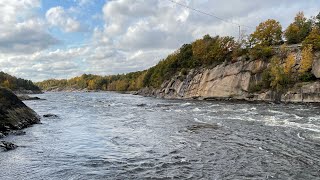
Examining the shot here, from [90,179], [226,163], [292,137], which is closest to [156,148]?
[226,163]

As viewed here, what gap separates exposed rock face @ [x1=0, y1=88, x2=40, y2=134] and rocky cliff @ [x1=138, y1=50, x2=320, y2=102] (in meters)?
50.3

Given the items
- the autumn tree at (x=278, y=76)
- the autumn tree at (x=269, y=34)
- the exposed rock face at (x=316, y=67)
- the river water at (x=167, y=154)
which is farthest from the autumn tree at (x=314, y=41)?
the river water at (x=167, y=154)

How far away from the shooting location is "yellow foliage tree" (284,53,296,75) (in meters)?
67.1

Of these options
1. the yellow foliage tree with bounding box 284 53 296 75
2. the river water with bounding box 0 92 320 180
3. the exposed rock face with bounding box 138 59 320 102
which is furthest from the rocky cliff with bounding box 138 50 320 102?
the river water with bounding box 0 92 320 180

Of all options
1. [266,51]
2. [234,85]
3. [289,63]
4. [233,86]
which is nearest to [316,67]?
[289,63]

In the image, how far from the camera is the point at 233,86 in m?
78.6

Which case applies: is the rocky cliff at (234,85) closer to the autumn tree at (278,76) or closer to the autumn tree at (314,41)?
the autumn tree at (278,76)

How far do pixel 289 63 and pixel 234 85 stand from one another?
15020mm

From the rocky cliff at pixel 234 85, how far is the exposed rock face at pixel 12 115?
50.3m

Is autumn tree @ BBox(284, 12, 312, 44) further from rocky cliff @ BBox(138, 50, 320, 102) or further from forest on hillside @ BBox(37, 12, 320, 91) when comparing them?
rocky cliff @ BBox(138, 50, 320, 102)

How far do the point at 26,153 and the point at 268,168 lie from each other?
14152 millimetres

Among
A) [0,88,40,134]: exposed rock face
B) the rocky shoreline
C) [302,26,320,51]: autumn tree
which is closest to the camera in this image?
the rocky shoreline

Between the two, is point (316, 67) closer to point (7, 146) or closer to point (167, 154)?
point (167, 154)

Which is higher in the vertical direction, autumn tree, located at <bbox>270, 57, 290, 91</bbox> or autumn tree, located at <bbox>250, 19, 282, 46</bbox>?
autumn tree, located at <bbox>250, 19, 282, 46</bbox>
